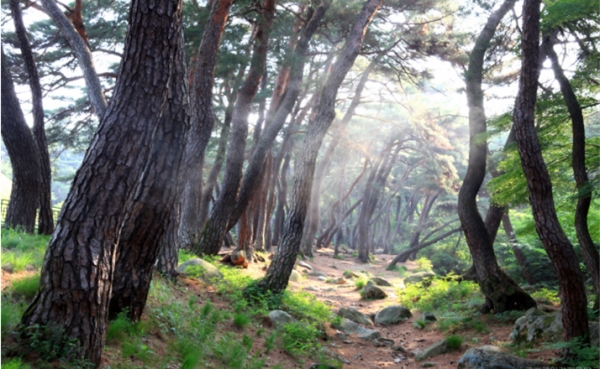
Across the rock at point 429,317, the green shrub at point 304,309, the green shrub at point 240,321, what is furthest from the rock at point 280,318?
the rock at point 429,317

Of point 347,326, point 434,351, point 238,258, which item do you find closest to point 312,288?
point 238,258

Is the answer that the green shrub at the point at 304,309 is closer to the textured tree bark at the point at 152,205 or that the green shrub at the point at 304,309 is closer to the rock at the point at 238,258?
the rock at the point at 238,258

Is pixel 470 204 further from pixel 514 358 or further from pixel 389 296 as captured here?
pixel 389 296

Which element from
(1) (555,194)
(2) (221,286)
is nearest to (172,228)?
(2) (221,286)

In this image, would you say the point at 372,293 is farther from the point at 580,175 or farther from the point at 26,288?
the point at 26,288

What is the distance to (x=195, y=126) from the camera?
27.9 feet

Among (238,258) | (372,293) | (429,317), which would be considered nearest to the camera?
(429,317)

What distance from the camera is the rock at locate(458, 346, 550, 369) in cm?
507

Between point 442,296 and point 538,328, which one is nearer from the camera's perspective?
point 538,328

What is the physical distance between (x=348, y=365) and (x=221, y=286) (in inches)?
114

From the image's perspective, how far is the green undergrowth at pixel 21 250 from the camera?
182 inches

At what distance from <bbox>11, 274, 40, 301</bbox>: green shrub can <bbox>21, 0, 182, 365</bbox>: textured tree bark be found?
2.55 feet

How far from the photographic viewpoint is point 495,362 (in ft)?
16.8

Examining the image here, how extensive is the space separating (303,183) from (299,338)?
3.04 m
